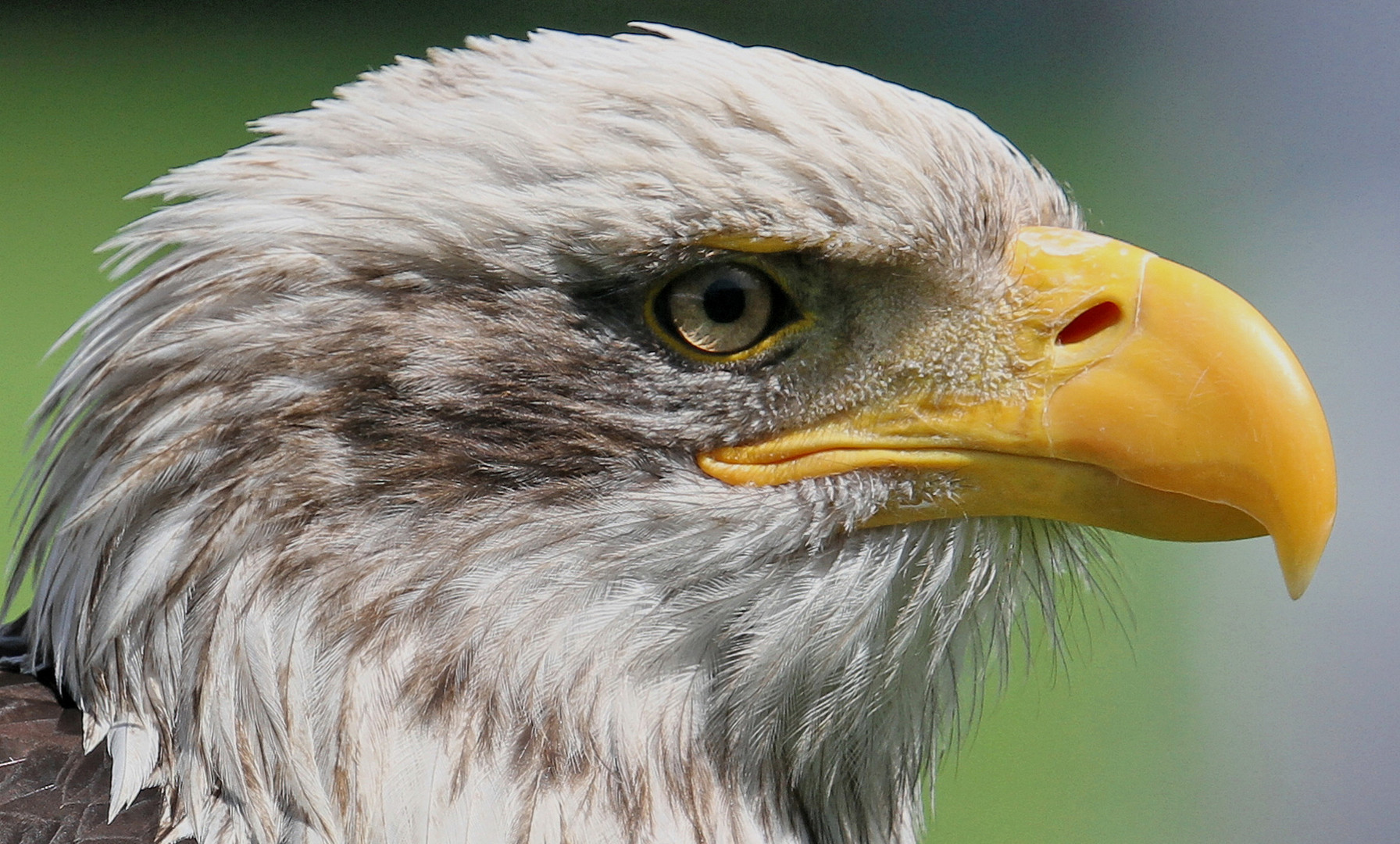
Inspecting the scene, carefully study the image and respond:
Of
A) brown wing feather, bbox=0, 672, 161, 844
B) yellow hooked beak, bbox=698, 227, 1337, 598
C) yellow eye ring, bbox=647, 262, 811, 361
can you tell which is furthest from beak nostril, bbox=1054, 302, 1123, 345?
brown wing feather, bbox=0, 672, 161, 844

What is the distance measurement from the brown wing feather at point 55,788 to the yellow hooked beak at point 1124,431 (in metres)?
0.56

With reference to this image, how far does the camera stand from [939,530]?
1083 mm

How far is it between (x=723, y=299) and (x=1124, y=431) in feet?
1.17

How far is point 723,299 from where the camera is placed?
103 cm

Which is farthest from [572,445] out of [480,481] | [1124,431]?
[1124,431]

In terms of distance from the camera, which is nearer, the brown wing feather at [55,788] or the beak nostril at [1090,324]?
the brown wing feather at [55,788]

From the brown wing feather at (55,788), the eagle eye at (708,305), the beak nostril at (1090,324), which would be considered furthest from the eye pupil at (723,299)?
the brown wing feather at (55,788)

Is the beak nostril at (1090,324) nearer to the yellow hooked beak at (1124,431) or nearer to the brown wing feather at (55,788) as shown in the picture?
the yellow hooked beak at (1124,431)

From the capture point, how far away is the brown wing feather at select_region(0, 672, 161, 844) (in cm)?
96

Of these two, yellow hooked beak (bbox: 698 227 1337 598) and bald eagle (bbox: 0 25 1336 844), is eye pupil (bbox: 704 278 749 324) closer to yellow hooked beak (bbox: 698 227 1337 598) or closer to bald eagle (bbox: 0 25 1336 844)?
bald eagle (bbox: 0 25 1336 844)

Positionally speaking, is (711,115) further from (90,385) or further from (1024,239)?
(90,385)

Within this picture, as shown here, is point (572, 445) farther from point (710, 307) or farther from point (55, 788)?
point (55, 788)

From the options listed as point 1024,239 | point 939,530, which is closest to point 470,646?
point 939,530

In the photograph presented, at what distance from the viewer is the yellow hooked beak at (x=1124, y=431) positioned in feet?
3.27
